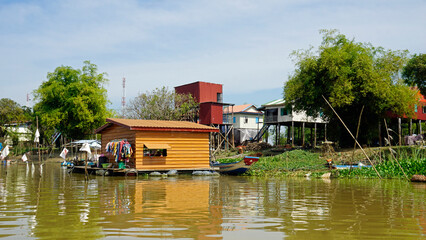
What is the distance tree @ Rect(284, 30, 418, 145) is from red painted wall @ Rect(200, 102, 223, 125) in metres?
13.9

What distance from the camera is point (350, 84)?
31.8 metres

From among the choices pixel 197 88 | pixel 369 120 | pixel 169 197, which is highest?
pixel 197 88

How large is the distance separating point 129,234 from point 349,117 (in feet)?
103

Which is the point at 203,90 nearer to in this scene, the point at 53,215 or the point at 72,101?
the point at 72,101

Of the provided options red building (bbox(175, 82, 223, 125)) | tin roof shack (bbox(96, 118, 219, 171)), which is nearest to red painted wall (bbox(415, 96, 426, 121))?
red building (bbox(175, 82, 223, 125))

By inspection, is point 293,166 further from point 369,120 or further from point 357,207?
point 357,207

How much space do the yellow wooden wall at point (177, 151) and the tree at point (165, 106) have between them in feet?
76.1

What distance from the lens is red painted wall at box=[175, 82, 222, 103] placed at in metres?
50.6

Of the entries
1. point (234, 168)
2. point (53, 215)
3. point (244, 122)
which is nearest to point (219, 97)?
point (244, 122)

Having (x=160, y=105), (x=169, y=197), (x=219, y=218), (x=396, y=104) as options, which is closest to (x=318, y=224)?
(x=219, y=218)

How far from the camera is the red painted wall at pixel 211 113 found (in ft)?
161

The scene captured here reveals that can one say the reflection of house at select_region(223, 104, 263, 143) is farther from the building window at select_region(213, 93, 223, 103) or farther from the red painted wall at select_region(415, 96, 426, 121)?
the red painted wall at select_region(415, 96, 426, 121)

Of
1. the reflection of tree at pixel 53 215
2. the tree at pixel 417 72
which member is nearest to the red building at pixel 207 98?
the tree at pixel 417 72

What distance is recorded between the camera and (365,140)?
1521 inches
